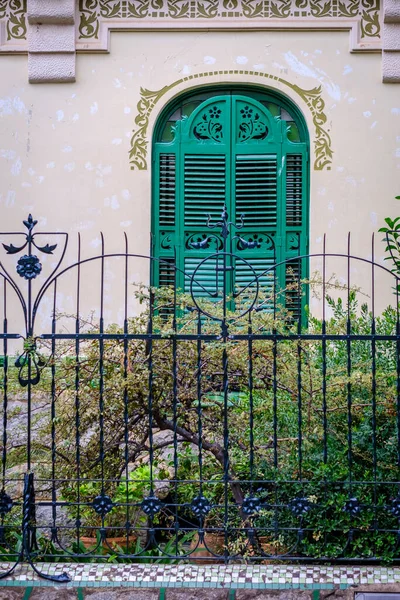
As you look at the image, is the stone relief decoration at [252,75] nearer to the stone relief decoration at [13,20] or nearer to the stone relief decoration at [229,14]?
the stone relief decoration at [229,14]

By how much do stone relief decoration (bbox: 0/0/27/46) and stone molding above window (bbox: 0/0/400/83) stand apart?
25 mm

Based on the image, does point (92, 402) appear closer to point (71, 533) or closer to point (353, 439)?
point (71, 533)

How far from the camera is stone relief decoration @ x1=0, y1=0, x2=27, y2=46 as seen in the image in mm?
7781

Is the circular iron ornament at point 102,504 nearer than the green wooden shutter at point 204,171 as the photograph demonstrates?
Yes

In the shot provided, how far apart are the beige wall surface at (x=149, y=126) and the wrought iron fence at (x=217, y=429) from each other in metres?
2.63

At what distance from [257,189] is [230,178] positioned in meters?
0.25

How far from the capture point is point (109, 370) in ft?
15.9

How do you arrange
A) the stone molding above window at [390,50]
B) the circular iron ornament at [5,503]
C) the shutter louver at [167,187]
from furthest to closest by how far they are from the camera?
the shutter louver at [167,187]
the stone molding above window at [390,50]
the circular iron ornament at [5,503]

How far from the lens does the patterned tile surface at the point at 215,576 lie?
4.29 metres

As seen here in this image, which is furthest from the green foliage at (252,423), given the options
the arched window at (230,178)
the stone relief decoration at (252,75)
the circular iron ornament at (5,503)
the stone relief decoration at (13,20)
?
the stone relief decoration at (13,20)

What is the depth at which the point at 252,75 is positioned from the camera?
25.2ft

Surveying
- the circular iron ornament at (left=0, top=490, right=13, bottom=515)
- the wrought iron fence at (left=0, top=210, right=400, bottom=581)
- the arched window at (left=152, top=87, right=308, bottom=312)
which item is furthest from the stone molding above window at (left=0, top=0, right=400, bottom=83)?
the circular iron ornament at (left=0, top=490, right=13, bottom=515)

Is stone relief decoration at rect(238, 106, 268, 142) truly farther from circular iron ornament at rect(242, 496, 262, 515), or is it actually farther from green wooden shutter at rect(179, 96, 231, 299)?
circular iron ornament at rect(242, 496, 262, 515)

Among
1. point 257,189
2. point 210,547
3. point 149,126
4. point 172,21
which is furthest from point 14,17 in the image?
point 210,547
